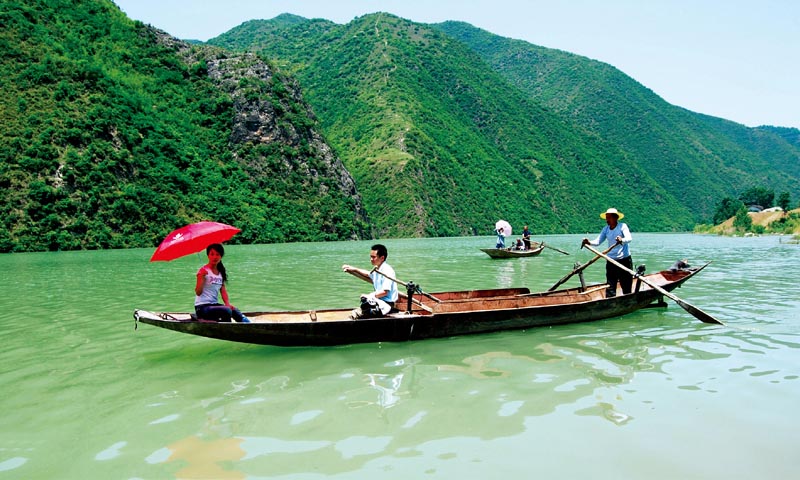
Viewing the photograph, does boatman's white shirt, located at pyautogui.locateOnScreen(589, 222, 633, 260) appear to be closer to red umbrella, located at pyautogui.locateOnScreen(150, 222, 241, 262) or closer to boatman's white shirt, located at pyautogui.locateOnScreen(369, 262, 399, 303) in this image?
boatman's white shirt, located at pyautogui.locateOnScreen(369, 262, 399, 303)

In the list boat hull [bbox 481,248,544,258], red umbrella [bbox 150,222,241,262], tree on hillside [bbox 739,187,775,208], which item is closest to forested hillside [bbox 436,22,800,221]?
tree on hillside [bbox 739,187,775,208]

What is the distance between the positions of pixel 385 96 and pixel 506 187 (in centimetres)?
3556

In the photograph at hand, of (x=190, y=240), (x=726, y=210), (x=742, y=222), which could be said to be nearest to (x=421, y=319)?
(x=190, y=240)

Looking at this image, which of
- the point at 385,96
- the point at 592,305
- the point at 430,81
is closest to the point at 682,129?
the point at 430,81

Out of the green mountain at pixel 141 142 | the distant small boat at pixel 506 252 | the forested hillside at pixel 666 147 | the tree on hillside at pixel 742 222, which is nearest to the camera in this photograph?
the distant small boat at pixel 506 252

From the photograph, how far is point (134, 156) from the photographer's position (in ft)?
205

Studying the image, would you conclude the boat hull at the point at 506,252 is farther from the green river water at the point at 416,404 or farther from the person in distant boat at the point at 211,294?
the person in distant boat at the point at 211,294

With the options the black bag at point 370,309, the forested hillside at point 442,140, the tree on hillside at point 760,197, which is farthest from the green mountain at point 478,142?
the black bag at point 370,309

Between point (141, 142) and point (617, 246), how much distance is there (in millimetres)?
65942

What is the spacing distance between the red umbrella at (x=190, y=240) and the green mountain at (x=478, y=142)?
85181 mm

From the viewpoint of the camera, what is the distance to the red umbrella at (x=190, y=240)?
7.61 meters

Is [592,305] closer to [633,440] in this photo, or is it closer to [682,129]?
[633,440]

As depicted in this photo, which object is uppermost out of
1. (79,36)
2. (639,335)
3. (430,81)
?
(430,81)

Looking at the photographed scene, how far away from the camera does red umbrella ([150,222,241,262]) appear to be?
761cm
